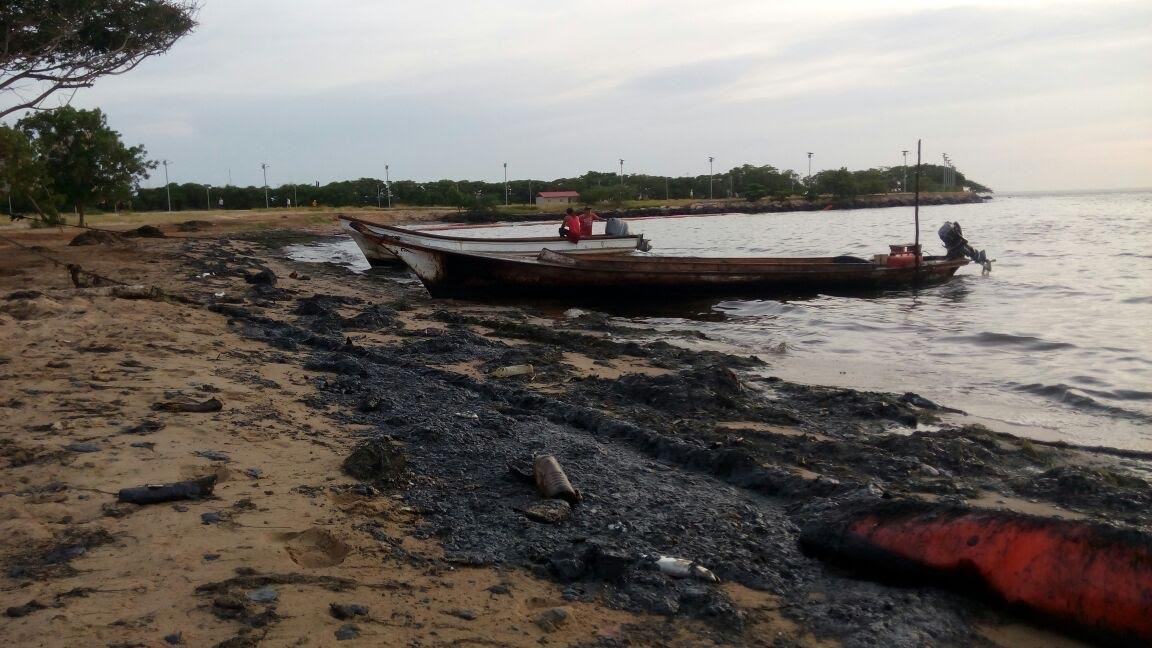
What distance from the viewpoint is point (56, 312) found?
322 inches

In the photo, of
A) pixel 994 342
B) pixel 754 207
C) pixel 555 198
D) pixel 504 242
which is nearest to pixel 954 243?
pixel 994 342

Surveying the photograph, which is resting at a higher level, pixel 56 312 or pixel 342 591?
pixel 56 312

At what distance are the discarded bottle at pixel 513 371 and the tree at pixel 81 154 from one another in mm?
28504

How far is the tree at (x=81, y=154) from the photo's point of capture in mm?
29250

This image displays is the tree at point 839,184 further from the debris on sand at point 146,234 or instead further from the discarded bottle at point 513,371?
the discarded bottle at point 513,371

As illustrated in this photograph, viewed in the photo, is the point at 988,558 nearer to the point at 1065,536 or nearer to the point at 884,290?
the point at 1065,536

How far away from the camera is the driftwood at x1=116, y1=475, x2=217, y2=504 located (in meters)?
3.60

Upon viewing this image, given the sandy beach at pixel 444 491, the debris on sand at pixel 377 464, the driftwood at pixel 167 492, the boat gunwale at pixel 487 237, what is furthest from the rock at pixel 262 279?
the driftwood at pixel 167 492

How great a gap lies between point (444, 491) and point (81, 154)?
32126mm

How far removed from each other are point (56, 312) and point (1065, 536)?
905 centimetres

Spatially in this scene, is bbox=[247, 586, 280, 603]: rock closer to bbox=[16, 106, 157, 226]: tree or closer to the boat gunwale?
the boat gunwale


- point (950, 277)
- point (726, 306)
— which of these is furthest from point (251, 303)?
point (950, 277)

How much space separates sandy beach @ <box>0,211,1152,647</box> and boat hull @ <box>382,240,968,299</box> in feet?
21.6

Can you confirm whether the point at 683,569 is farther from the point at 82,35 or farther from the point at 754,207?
the point at 754,207
